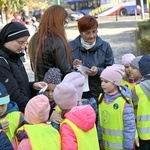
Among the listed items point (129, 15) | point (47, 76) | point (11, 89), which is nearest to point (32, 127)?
point (11, 89)

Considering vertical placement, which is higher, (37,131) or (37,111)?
(37,111)

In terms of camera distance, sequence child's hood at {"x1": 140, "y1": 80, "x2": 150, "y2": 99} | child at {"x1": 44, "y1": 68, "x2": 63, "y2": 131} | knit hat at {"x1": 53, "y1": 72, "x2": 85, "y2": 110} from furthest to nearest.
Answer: child's hood at {"x1": 140, "y1": 80, "x2": 150, "y2": 99}
child at {"x1": 44, "y1": 68, "x2": 63, "y2": 131}
knit hat at {"x1": 53, "y1": 72, "x2": 85, "y2": 110}

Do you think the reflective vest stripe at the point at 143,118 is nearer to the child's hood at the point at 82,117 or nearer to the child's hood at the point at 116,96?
the child's hood at the point at 116,96

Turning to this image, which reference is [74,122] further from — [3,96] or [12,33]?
[12,33]

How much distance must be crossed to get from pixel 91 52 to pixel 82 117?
4.76ft

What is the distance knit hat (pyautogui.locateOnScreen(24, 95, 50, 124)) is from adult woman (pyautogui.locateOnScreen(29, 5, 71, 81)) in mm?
868

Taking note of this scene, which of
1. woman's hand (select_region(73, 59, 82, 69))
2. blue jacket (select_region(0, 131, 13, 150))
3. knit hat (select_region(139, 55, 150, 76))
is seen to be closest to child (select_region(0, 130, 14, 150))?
blue jacket (select_region(0, 131, 13, 150))

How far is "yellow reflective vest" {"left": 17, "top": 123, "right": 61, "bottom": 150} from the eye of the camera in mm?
2723

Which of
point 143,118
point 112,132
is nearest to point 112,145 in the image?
point 112,132

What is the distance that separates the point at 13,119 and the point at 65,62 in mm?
889

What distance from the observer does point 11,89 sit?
313 centimetres

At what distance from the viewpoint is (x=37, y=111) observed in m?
2.79

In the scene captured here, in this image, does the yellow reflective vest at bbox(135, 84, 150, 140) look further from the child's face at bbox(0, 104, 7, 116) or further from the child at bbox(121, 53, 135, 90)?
the child's face at bbox(0, 104, 7, 116)

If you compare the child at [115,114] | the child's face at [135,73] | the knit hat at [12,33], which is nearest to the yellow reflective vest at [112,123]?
the child at [115,114]
